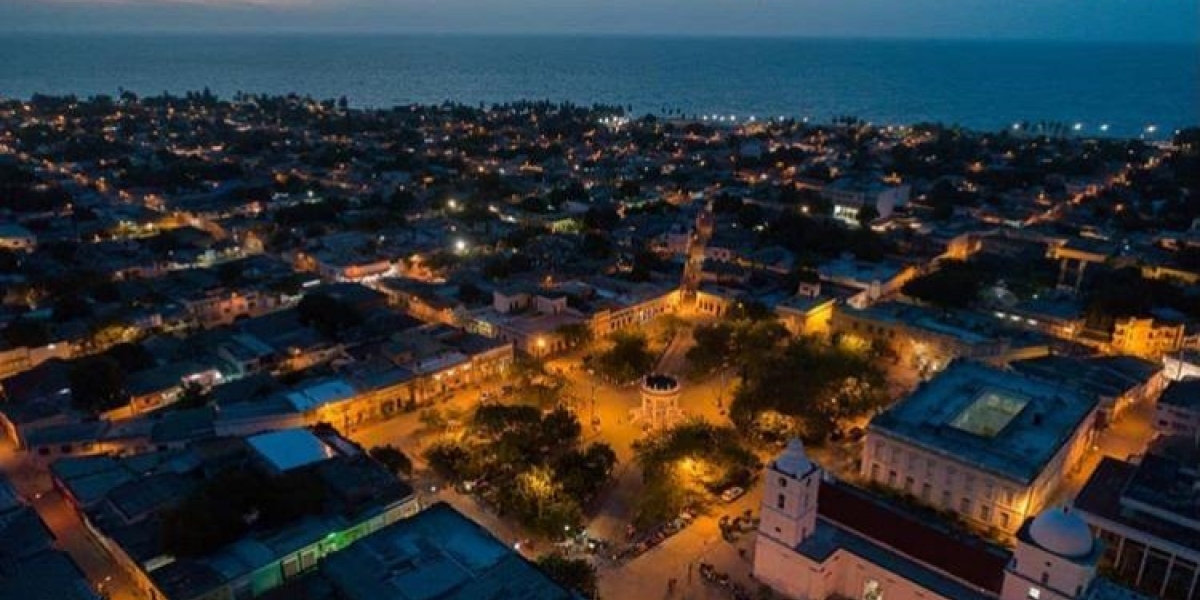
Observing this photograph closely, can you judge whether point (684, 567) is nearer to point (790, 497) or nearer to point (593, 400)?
point (790, 497)

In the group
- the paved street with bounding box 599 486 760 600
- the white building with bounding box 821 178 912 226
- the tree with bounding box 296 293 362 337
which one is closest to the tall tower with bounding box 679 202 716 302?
the white building with bounding box 821 178 912 226

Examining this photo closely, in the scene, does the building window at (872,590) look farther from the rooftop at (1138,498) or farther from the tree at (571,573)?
the rooftop at (1138,498)

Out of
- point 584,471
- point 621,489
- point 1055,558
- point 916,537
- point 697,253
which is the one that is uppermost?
point 1055,558

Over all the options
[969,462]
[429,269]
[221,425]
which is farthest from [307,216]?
[969,462]

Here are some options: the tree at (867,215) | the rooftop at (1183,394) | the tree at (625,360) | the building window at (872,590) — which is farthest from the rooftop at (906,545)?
the tree at (867,215)

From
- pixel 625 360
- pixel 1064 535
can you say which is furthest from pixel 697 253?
pixel 1064 535

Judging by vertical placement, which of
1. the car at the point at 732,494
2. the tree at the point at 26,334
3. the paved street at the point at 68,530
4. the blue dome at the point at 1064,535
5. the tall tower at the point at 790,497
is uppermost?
the blue dome at the point at 1064,535
